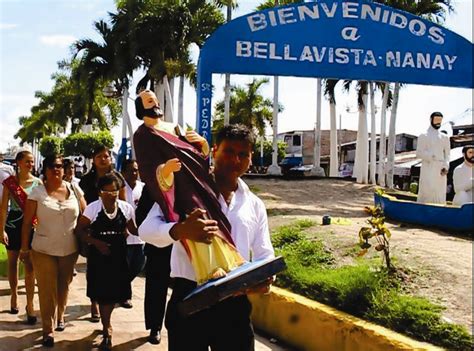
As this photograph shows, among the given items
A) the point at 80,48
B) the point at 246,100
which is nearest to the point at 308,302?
the point at 80,48

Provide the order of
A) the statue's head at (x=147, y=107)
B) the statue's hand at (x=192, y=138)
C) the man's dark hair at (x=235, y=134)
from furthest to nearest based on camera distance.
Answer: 1. the statue's head at (x=147, y=107)
2. the statue's hand at (x=192, y=138)
3. the man's dark hair at (x=235, y=134)

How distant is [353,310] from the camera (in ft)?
14.5

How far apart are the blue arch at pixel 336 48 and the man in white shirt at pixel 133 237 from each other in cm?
431

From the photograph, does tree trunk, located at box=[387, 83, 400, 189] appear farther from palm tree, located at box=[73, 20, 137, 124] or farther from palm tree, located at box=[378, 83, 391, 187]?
palm tree, located at box=[73, 20, 137, 124]

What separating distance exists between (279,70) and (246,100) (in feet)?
95.6

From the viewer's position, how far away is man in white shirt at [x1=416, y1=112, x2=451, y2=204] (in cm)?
977

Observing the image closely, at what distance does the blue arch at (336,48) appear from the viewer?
1020 cm

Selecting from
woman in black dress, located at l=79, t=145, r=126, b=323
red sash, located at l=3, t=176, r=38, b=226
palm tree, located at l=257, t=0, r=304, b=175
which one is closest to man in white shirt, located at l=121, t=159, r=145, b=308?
woman in black dress, located at l=79, t=145, r=126, b=323

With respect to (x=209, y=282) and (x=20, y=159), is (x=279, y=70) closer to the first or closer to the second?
(x=20, y=159)

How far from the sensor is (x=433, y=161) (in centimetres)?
1000

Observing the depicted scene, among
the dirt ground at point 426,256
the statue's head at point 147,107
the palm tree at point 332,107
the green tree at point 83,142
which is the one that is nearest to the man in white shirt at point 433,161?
the dirt ground at point 426,256

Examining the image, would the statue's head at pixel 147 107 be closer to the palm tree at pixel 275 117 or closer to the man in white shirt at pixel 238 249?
the man in white shirt at pixel 238 249

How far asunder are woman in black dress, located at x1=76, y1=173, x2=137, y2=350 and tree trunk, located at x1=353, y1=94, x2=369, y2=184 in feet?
63.6

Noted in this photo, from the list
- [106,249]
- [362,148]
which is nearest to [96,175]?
[106,249]
